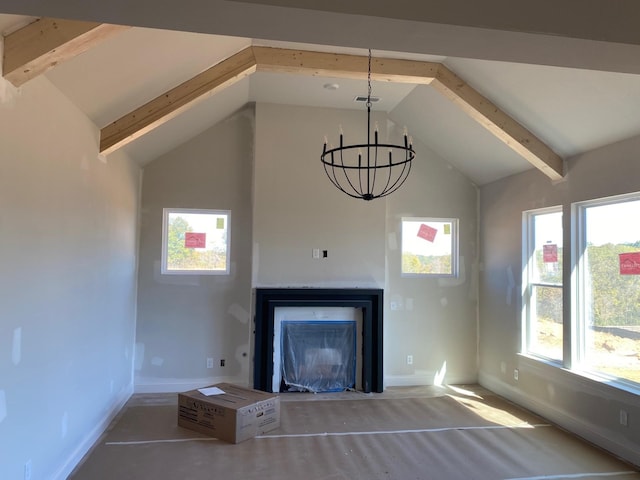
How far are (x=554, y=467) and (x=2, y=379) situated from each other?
12.0 feet

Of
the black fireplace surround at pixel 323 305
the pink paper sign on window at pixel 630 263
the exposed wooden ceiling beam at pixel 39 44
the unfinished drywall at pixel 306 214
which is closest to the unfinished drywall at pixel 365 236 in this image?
the unfinished drywall at pixel 306 214

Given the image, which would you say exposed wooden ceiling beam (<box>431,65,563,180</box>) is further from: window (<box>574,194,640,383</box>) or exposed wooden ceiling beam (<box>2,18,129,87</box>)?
exposed wooden ceiling beam (<box>2,18,129,87</box>)

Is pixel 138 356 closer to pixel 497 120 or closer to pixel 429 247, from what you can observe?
pixel 429 247

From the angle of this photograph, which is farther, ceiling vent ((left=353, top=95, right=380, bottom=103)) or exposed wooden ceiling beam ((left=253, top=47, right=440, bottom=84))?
ceiling vent ((left=353, top=95, right=380, bottom=103))

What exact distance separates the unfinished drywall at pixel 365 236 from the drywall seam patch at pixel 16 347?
296 cm

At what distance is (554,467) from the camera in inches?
130

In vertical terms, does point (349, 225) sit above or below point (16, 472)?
above

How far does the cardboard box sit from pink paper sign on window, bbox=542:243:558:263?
3110mm

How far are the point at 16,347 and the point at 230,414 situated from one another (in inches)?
74.9

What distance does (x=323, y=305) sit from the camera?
5223 mm

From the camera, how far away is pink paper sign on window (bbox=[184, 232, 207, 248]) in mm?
5219

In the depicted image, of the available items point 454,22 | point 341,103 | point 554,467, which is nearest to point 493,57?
point 454,22

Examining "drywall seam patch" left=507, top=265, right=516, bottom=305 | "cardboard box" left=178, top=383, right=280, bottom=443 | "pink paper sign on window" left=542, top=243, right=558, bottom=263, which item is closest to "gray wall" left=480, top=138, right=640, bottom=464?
"drywall seam patch" left=507, top=265, right=516, bottom=305

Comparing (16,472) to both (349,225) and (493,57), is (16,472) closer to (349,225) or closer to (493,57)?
(493,57)
